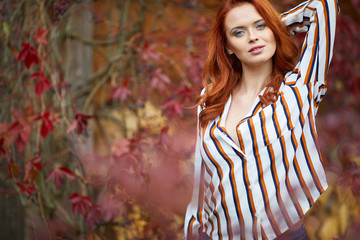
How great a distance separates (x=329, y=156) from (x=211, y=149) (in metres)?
0.51

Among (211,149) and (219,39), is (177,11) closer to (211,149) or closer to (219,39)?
(219,39)

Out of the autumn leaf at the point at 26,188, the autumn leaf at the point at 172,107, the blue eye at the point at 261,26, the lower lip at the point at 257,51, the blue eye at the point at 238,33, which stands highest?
the blue eye at the point at 261,26

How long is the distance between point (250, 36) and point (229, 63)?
22 centimetres

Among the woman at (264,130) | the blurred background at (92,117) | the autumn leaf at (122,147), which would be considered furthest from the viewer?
the autumn leaf at (122,147)

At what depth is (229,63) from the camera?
5.49 ft

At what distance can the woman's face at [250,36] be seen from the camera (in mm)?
1467

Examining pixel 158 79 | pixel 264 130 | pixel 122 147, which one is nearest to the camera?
pixel 264 130

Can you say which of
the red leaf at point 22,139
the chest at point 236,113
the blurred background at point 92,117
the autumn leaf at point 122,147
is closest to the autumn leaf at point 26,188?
the blurred background at point 92,117

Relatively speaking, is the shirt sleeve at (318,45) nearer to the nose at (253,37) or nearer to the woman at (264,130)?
the woman at (264,130)

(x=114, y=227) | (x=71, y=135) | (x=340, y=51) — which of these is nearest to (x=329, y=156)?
(x=114, y=227)

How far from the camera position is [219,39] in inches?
65.0

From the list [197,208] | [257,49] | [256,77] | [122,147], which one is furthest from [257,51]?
[122,147]

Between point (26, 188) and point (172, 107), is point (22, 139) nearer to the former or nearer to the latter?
point (26, 188)

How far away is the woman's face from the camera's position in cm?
147
